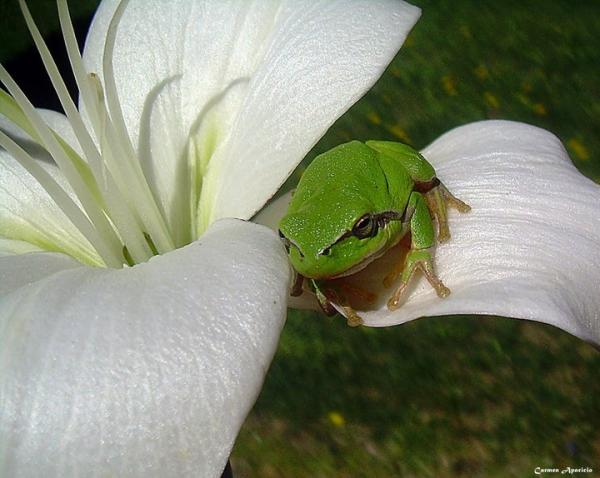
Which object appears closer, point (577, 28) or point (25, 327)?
point (25, 327)

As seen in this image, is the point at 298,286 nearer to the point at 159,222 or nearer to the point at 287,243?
the point at 287,243

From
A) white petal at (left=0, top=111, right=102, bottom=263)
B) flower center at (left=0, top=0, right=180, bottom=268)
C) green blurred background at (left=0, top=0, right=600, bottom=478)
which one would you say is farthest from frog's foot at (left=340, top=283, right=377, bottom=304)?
green blurred background at (left=0, top=0, right=600, bottom=478)

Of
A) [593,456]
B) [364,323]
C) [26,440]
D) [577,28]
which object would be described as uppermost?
[26,440]

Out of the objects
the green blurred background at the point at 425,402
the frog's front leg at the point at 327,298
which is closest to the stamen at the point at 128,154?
the frog's front leg at the point at 327,298

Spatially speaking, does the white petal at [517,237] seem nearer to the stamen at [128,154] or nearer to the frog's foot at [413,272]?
the frog's foot at [413,272]

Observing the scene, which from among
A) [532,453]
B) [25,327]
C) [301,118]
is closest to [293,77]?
[301,118]

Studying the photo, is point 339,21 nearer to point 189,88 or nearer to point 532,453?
point 189,88
